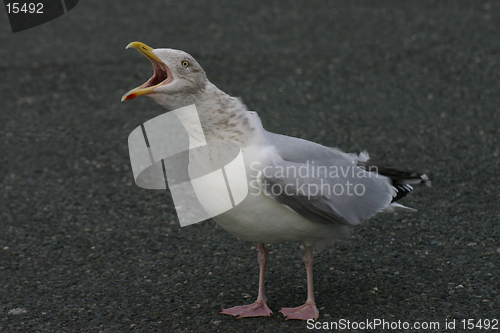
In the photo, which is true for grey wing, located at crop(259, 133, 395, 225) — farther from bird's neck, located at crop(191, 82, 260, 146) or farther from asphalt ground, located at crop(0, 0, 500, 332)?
asphalt ground, located at crop(0, 0, 500, 332)

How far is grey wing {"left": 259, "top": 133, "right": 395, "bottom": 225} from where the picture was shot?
12.4 ft

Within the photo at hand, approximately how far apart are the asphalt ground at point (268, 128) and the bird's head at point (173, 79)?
1.61m

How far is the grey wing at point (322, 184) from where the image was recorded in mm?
3775

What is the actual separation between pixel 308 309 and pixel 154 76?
6.26 ft

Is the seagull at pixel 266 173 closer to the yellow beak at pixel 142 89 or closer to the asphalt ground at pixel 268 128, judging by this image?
the yellow beak at pixel 142 89

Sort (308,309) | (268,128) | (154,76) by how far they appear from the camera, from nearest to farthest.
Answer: (154,76) → (308,309) → (268,128)

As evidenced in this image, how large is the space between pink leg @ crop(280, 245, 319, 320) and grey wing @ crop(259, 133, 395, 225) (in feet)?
1.31

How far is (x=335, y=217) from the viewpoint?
3.96 m

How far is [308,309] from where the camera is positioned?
164 inches
